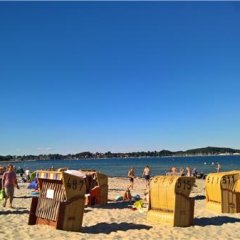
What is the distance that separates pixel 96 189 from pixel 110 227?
16.5 ft

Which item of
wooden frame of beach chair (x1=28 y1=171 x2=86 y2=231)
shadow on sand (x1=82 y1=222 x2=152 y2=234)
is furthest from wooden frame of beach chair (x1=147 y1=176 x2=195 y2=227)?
wooden frame of beach chair (x1=28 y1=171 x2=86 y2=231)

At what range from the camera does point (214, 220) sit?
42.0 feet

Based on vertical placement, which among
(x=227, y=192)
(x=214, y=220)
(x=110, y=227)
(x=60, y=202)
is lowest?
(x=110, y=227)

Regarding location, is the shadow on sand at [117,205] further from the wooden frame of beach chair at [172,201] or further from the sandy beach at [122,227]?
the wooden frame of beach chair at [172,201]

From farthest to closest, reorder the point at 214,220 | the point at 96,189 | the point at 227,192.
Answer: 1. the point at 96,189
2. the point at 227,192
3. the point at 214,220

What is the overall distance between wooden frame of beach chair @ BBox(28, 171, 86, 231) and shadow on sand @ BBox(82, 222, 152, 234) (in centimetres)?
42

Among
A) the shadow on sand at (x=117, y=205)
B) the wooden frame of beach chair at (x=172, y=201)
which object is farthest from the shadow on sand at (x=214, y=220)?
the shadow on sand at (x=117, y=205)

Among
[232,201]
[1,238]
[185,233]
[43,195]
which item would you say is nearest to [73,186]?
[43,195]

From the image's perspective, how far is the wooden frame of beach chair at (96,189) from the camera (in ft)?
54.1

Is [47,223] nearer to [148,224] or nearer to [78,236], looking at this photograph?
[78,236]

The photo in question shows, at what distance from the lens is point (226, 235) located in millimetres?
10695

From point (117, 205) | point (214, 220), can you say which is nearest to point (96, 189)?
point (117, 205)

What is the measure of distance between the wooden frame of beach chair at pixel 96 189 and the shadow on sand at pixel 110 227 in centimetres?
440

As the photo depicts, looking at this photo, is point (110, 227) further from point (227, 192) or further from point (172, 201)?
point (227, 192)
